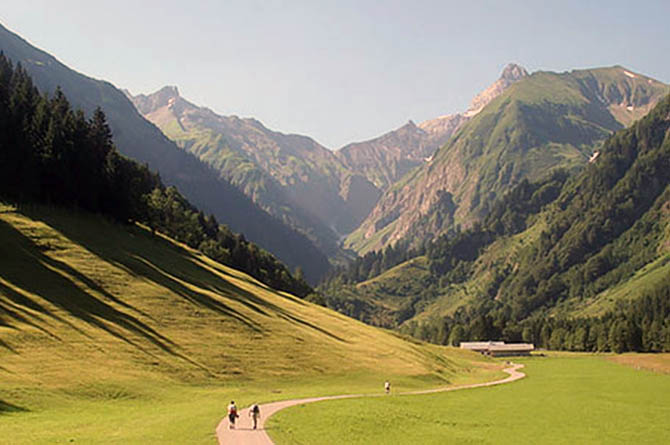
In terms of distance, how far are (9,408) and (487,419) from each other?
49.4 metres

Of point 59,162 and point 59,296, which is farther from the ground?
point 59,162

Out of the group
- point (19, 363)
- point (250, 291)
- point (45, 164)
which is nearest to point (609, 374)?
point (250, 291)

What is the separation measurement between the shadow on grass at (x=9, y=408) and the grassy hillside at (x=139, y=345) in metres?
0.11

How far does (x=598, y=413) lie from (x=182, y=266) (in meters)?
90.5

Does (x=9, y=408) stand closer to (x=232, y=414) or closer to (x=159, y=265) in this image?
(x=232, y=414)

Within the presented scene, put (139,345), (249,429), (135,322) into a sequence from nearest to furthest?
(249,429) → (139,345) → (135,322)

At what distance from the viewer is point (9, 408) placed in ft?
188

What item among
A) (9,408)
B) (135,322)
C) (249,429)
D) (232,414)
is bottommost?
(9,408)

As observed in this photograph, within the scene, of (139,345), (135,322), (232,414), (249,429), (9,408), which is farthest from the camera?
(135,322)

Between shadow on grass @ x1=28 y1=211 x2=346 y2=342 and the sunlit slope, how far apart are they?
1.34ft

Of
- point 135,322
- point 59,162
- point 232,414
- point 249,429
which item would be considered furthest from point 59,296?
point 249,429

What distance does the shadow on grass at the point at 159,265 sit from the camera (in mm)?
112312

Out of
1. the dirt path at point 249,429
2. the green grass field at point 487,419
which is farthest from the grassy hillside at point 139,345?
the green grass field at point 487,419

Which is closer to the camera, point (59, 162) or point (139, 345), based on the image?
point (139, 345)
